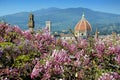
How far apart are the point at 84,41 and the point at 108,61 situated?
89cm

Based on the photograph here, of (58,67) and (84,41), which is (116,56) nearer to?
(84,41)

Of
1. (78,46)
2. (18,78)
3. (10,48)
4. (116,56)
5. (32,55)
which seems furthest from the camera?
(78,46)

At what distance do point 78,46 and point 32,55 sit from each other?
4.01 ft

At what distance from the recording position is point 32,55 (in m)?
5.17

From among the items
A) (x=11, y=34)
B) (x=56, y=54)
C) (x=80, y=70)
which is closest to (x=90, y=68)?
(x=80, y=70)

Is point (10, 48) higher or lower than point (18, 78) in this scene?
higher

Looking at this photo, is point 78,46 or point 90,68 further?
point 78,46

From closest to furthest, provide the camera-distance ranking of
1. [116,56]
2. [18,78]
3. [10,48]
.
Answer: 1. [18,78]
2. [10,48]
3. [116,56]

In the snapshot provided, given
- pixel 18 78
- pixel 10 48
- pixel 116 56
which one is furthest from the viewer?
pixel 116 56

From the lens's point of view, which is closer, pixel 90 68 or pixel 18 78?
pixel 18 78

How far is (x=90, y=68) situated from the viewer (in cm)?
505

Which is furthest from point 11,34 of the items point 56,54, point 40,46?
point 56,54

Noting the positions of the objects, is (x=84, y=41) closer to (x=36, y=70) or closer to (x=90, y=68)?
(x=90, y=68)

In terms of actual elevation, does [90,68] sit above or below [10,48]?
below
